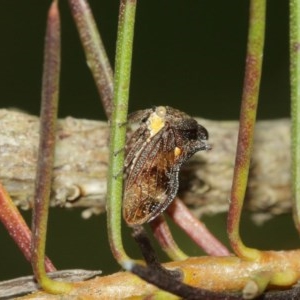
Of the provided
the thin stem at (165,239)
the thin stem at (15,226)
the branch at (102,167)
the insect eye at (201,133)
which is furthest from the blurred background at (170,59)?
the thin stem at (15,226)

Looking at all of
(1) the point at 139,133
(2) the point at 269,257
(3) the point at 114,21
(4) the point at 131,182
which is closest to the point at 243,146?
(2) the point at 269,257

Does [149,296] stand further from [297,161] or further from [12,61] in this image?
[12,61]

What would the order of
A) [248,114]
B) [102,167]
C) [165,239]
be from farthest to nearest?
[102,167] < [165,239] < [248,114]

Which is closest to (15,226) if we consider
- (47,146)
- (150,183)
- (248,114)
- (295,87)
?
(47,146)

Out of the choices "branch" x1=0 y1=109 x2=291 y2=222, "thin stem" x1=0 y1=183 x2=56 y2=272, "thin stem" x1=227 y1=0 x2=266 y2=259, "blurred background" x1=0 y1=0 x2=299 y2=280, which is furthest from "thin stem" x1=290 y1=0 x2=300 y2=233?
"blurred background" x1=0 y1=0 x2=299 y2=280

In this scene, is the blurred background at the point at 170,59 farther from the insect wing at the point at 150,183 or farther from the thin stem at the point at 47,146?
the thin stem at the point at 47,146

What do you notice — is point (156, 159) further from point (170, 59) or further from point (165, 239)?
point (170, 59)

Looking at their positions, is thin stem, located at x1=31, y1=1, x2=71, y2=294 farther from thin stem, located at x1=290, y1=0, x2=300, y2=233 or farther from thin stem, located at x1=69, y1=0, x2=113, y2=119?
thin stem, located at x1=290, y1=0, x2=300, y2=233
